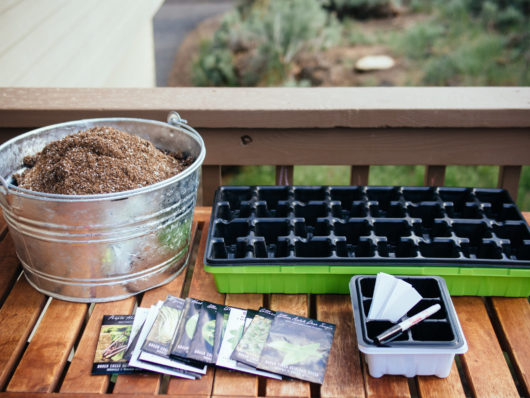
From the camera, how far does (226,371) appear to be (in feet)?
3.90

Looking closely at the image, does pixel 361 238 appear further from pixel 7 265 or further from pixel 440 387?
pixel 7 265

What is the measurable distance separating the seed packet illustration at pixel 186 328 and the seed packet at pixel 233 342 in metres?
0.07

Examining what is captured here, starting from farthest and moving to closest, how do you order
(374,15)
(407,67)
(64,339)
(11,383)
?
(374,15) → (407,67) → (64,339) → (11,383)

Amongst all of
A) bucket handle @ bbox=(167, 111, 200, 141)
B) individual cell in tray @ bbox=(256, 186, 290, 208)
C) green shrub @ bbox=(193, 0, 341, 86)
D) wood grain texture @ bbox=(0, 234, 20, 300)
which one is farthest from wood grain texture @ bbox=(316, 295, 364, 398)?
green shrub @ bbox=(193, 0, 341, 86)

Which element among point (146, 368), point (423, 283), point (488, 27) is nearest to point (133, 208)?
point (146, 368)

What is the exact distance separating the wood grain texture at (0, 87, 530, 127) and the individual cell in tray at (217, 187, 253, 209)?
275mm

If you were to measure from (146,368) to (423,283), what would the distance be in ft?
2.18

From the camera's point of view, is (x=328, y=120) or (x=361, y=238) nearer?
(x=361, y=238)

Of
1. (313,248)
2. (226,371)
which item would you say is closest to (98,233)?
(226,371)

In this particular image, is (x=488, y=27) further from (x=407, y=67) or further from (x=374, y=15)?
(x=374, y=15)

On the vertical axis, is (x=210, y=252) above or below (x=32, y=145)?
below

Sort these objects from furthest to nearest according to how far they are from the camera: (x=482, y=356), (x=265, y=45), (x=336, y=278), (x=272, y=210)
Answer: (x=265, y=45), (x=272, y=210), (x=336, y=278), (x=482, y=356)

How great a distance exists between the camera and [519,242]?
1457 mm

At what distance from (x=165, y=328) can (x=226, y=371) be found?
0.17 metres
